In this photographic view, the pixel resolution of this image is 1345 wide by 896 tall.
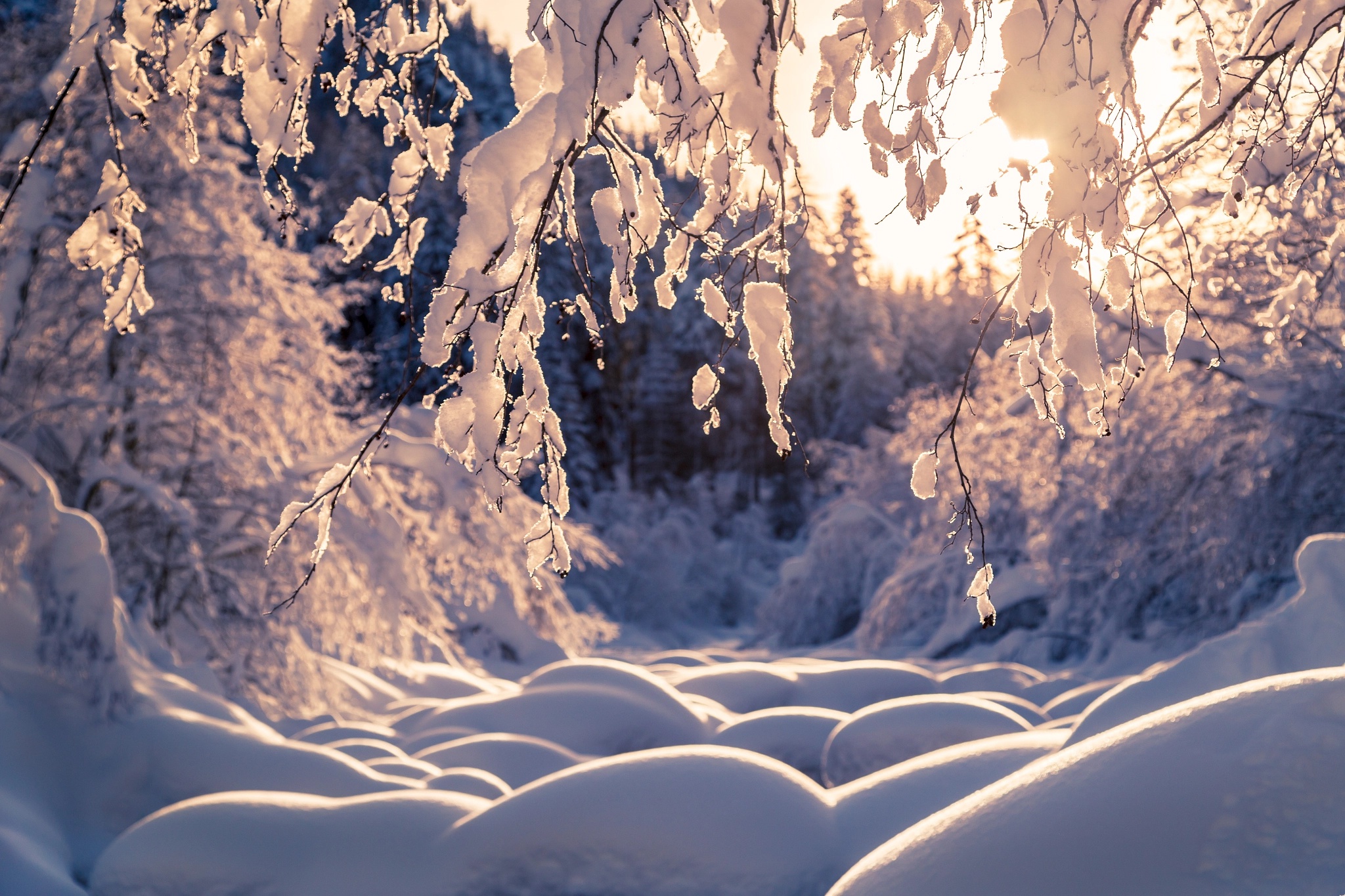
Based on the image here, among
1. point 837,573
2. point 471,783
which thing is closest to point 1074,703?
point 471,783

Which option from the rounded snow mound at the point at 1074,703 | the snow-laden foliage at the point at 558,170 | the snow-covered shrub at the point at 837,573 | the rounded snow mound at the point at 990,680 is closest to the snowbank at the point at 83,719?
the snow-laden foliage at the point at 558,170

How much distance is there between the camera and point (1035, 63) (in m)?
1.68

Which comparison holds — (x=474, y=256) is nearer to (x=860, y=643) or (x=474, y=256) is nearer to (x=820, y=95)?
(x=820, y=95)

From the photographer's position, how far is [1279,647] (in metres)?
5.22

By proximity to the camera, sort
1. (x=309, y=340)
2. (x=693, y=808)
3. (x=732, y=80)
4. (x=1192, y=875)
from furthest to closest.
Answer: (x=309, y=340) < (x=693, y=808) < (x=1192, y=875) < (x=732, y=80)

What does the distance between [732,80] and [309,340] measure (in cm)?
1017

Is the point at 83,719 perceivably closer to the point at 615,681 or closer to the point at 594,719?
the point at 594,719

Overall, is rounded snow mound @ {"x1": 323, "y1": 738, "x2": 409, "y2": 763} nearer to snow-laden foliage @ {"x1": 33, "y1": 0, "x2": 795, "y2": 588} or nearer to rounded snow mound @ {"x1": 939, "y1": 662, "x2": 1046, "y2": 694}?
snow-laden foliage @ {"x1": 33, "y1": 0, "x2": 795, "y2": 588}

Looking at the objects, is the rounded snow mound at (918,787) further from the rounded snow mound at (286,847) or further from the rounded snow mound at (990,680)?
the rounded snow mound at (990,680)

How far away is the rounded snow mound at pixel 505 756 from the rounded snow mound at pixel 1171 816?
4.88 m

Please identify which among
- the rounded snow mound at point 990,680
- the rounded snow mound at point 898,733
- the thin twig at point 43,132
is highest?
the thin twig at point 43,132

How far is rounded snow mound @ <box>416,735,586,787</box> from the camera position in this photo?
7.18m

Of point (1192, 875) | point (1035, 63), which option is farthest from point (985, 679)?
point (1035, 63)

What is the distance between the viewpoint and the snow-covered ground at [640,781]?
7.47 ft
